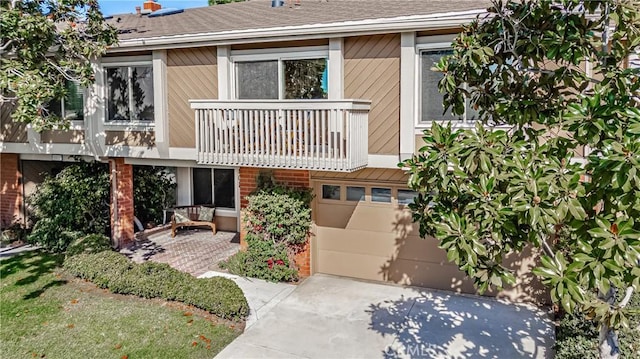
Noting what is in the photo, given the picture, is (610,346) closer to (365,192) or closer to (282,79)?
(365,192)

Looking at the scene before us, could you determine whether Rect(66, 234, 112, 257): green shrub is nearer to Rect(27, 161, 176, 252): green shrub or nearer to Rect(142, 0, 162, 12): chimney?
Rect(27, 161, 176, 252): green shrub

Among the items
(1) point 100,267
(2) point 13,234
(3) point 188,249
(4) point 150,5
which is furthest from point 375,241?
(4) point 150,5

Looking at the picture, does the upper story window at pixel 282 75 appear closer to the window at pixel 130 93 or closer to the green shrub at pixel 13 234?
the window at pixel 130 93

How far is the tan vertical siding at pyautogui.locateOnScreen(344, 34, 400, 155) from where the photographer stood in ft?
30.2

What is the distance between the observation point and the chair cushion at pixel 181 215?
1423 cm

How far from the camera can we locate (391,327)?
805 cm

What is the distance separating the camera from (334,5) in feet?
38.3

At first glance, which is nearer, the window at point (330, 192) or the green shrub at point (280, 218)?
the green shrub at point (280, 218)

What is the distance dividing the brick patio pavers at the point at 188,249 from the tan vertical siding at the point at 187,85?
9.72ft

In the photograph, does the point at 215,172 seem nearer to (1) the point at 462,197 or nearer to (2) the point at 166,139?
(2) the point at 166,139

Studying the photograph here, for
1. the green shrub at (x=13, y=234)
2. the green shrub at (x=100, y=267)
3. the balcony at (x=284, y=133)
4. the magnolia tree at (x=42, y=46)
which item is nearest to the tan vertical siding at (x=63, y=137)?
the magnolia tree at (x=42, y=46)

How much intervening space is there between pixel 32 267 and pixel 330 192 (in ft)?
24.1

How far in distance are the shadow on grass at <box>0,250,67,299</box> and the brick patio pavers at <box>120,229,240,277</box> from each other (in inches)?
70.3

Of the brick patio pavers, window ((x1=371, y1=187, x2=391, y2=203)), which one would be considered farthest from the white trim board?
the brick patio pavers
